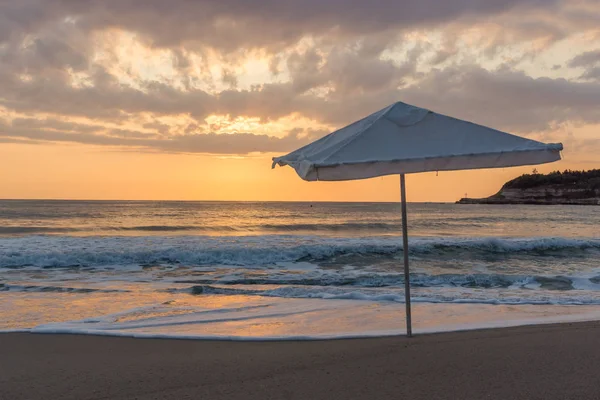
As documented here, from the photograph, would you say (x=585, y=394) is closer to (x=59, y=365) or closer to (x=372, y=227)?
(x=59, y=365)

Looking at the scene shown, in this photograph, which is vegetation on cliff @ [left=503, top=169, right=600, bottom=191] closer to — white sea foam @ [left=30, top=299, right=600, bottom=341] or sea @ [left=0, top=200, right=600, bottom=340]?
sea @ [left=0, top=200, right=600, bottom=340]

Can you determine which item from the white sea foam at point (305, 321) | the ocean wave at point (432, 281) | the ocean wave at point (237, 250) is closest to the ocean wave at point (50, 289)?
the ocean wave at point (432, 281)

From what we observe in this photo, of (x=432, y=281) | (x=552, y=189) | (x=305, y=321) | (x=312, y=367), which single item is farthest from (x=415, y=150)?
(x=552, y=189)

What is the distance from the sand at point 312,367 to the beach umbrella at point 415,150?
1.91 meters

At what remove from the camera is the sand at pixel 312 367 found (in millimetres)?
4340

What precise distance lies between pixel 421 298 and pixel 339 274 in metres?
5.12

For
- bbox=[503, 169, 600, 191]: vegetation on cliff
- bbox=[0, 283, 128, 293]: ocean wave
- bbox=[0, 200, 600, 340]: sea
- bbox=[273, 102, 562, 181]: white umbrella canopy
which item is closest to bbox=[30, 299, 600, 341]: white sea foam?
bbox=[0, 200, 600, 340]: sea

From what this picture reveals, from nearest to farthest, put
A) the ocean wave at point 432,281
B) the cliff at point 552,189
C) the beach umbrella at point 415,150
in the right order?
the beach umbrella at point 415,150 → the ocean wave at point 432,281 → the cliff at point 552,189

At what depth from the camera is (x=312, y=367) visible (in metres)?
5.02

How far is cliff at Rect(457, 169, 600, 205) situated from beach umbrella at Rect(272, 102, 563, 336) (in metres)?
128

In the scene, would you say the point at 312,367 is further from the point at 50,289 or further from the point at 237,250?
the point at 237,250

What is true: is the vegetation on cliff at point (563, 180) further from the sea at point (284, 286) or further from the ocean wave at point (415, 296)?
the ocean wave at point (415, 296)

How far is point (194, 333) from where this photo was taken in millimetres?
6879

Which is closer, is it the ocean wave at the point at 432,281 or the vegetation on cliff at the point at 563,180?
the ocean wave at the point at 432,281
